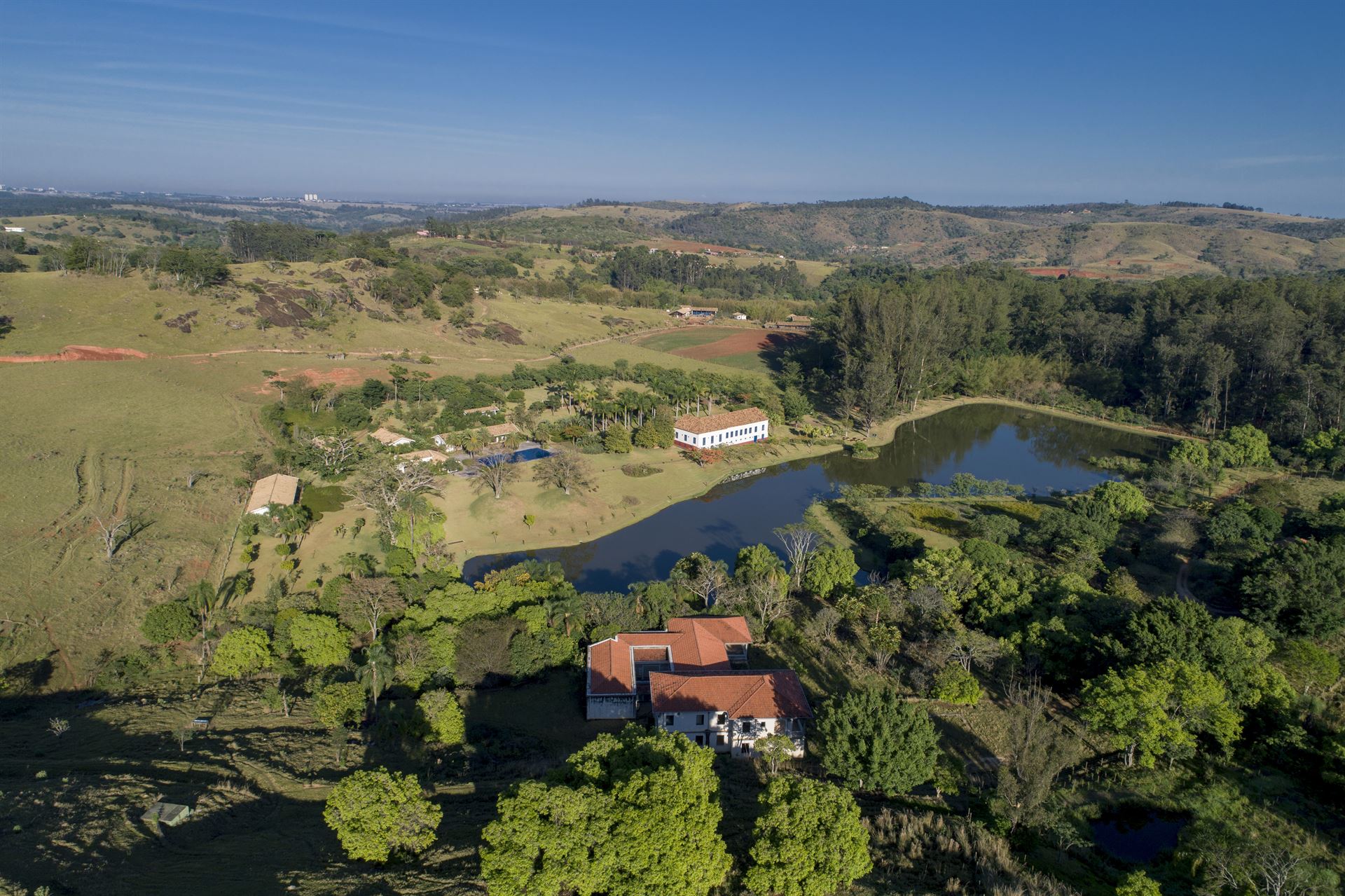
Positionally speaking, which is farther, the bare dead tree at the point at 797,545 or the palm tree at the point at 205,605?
the bare dead tree at the point at 797,545

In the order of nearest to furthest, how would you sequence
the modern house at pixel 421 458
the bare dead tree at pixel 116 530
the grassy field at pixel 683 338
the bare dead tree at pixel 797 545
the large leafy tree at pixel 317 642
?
the large leafy tree at pixel 317 642 < the bare dead tree at pixel 116 530 < the bare dead tree at pixel 797 545 < the modern house at pixel 421 458 < the grassy field at pixel 683 338

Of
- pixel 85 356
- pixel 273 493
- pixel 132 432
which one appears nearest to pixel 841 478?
pixel 273 493

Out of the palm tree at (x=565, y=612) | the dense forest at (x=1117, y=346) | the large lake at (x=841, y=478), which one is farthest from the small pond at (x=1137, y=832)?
the dense forest at (x=1117, y=346)

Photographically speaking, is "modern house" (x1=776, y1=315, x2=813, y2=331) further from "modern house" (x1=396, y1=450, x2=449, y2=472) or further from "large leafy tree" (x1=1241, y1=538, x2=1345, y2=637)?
"large leafy tree" (x1=1241, y1=538, x2=1345, y2=637)

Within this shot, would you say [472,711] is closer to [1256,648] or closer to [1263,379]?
[1256,648]

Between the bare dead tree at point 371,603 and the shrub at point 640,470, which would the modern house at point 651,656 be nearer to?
the bare dead tree at point 371,603

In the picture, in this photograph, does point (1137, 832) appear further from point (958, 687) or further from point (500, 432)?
point (500, 432)

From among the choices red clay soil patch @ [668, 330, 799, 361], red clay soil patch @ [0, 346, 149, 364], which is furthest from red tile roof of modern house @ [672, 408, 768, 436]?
red clay soil patch @ [0, 346, 149, 364]

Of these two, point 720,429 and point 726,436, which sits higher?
point 720,429
